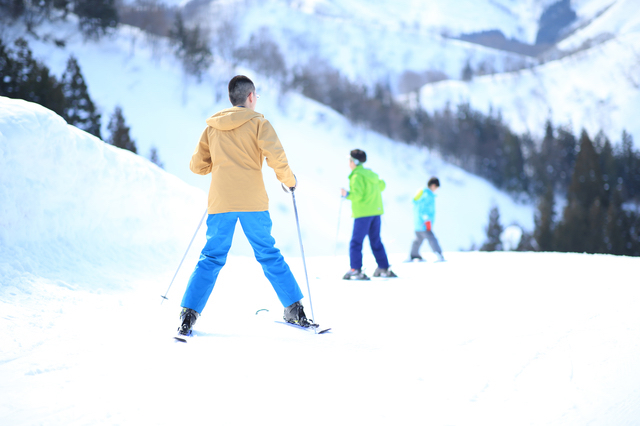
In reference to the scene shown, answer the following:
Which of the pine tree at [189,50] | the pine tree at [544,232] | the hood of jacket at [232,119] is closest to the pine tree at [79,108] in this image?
the pine tree at [189,50]

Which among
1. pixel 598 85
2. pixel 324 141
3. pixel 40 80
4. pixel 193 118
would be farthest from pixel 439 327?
pixel 598 85

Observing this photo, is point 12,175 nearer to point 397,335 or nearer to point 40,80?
point 397,335

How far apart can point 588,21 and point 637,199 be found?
90733 millimetres

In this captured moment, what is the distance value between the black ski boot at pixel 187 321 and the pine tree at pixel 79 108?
62.7 feet

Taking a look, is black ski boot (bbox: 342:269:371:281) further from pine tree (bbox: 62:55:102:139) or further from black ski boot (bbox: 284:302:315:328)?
pine tree (bbox: 62:55:102:139)

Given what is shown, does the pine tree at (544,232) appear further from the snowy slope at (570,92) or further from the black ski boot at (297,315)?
the black ski boot at (297,315)

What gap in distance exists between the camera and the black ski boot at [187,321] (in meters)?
2.64

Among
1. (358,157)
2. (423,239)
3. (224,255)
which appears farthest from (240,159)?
(423,239)

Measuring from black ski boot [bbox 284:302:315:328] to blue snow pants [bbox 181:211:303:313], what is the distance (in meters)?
0.08

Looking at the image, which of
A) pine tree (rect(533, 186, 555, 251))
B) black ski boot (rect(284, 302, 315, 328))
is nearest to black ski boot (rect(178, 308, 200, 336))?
black ski boot (rect(284, 302, 315, 328))

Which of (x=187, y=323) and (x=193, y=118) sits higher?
(x=193, y=118)

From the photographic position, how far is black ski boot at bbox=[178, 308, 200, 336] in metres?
2.64

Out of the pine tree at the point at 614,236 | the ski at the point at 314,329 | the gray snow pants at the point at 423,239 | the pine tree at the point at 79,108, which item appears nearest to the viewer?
the ski at the point at 314,329

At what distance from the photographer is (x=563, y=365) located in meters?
2.24
